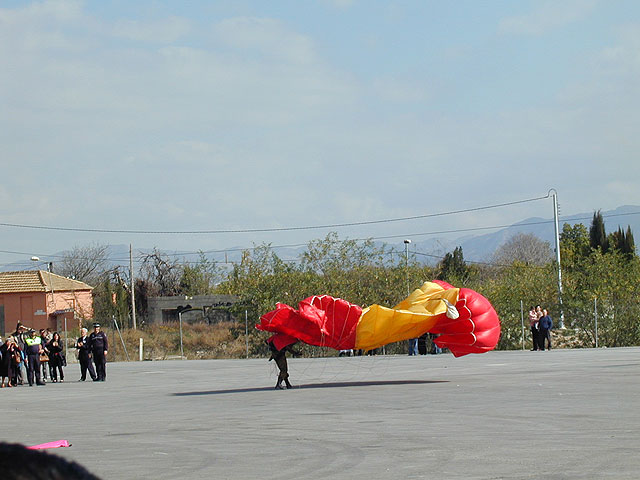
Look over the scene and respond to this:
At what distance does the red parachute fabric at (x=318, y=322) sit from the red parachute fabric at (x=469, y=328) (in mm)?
2385

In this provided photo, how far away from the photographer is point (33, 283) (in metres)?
69.6

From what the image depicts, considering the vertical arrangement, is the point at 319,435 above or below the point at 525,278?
below

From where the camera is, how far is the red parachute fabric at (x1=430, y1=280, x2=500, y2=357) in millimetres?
23656

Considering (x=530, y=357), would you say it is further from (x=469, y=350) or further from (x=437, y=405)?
(x=437, y=405)

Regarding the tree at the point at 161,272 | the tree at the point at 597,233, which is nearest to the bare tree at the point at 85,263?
the tree at the point at 161,272

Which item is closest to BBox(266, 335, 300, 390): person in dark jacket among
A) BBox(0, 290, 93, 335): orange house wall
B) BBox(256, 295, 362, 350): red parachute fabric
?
BBox(256, 295, 362, 350): red parachute fabric

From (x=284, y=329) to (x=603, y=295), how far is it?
86.5 ft

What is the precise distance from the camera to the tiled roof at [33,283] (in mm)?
68375

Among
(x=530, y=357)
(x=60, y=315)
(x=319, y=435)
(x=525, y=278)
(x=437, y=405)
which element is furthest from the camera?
(x=60, y=315)

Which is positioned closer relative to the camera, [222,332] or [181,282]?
[222,332]

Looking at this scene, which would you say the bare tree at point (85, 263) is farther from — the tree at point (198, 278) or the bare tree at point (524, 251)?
the bare tree at point (524, 251)

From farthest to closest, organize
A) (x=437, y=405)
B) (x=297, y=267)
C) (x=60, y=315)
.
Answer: (x=60, y=315) → (x=297, y=267) → (x=437, y=405)

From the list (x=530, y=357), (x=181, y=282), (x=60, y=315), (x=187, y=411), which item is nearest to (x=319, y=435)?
(x=187, y=411)

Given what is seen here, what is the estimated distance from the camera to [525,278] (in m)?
47.9
